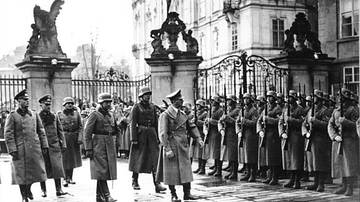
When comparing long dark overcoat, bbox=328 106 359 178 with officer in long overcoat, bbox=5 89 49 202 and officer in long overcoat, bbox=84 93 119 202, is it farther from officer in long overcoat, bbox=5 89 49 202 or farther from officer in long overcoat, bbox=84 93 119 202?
officer in long overcoat, bbox=5 89 49 202

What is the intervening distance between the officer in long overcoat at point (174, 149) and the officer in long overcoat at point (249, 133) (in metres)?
2.71

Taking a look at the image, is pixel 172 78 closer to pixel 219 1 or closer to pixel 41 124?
pixel 41 124

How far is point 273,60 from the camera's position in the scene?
56.6 feet

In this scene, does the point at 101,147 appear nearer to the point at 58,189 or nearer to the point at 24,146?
the point at 24,146

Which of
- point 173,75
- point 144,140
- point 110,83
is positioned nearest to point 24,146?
point 144,140

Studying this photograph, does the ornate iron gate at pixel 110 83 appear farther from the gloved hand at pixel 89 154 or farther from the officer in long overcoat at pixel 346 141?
the officer in long overcoat at pixel 346 141

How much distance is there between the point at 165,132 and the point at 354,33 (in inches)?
571

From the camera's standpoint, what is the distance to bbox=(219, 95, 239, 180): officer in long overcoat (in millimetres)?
12625

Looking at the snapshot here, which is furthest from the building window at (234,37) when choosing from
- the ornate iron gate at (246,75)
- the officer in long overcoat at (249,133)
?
the officer in long overcoat at (249,133)

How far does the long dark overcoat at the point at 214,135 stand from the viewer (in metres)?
13.2

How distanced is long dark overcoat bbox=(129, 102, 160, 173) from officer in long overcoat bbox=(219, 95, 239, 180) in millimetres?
2377

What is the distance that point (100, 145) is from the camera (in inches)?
389

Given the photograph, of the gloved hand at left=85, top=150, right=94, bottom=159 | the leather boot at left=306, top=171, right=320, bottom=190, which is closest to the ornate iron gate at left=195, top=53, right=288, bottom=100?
the leather boot at left=306, top=171, right=320, bottom=190

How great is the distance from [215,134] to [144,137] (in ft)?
9.55
